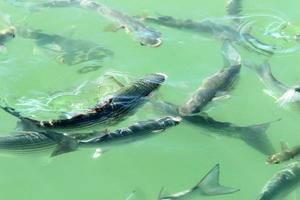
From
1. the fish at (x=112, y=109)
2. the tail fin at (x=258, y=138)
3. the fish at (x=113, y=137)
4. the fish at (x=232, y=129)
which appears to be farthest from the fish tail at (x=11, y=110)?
the tail fin at (x=258, y=138)

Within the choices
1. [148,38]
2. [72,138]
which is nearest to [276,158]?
[72,138]

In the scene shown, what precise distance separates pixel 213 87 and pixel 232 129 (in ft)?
1.14

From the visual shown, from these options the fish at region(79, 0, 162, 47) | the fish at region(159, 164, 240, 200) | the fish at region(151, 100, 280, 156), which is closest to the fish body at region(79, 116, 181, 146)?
the fish at region(151, 100, 280, 156)

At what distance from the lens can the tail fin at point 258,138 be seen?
12.1ft

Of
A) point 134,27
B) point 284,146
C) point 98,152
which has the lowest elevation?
point 98,152

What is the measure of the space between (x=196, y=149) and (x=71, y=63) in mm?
1211

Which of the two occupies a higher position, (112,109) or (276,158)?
(112,109)

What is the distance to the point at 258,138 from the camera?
370 cm

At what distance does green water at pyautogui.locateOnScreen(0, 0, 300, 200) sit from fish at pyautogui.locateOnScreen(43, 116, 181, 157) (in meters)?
0.14

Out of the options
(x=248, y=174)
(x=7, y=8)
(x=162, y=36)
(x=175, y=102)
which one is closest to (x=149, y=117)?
(x=175, y=102)

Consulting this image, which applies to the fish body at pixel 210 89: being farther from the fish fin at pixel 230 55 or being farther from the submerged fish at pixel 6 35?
the submerged fish at pixel 6 35

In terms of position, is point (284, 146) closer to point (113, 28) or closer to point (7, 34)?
point (113, 28)

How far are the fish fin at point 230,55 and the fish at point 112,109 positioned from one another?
2.08ft

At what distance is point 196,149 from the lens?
3.77m
